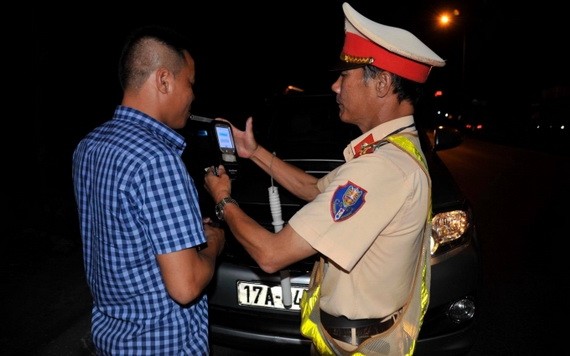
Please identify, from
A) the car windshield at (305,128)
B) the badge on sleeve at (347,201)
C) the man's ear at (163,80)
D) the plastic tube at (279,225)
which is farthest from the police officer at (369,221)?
the car windshield at (305,128)

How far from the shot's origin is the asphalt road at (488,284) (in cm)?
323

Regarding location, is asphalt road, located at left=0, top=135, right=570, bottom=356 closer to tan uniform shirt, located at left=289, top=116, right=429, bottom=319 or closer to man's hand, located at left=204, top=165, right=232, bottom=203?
man's hand, located at left=204, top=165, right=232, bottom=203

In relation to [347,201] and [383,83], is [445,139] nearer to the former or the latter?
[383,83]

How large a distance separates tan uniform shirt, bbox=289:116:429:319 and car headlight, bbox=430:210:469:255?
979mm

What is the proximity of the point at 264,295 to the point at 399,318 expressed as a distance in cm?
102

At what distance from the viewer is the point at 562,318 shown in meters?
3.49

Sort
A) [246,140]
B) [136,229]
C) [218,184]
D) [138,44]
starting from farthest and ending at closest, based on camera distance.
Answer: [246,140] → [218,184] → [138,44] → [136,229]

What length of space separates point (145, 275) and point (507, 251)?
15.4 ft

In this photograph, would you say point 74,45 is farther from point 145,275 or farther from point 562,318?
point 562,318

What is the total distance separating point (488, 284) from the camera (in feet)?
13.4

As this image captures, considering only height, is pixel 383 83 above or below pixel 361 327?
above

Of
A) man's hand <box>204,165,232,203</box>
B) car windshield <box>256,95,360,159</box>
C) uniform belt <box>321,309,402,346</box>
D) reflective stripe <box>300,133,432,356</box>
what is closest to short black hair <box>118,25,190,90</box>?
man's hand <box>204,165,232,203</box>

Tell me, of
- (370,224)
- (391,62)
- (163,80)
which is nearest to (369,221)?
(370,224)

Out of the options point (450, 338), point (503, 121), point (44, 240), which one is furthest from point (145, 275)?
point (503, 121)
